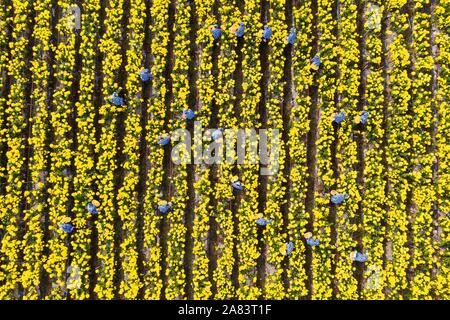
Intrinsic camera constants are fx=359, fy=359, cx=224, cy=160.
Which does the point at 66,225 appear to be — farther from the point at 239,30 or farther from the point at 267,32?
the point at 267,32

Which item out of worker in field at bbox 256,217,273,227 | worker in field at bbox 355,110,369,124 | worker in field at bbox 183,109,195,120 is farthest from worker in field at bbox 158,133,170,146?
worker in field at bbox 355,110,369,124

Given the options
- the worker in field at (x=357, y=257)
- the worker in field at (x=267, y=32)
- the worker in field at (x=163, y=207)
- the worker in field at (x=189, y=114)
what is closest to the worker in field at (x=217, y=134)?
the worker in field at (x=189, y=114)

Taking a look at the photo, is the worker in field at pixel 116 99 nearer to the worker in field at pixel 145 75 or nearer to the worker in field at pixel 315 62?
the worker in field at pixel 145 75

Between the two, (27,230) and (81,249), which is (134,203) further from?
(27,230)

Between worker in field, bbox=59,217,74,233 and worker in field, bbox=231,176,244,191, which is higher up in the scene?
worker in field, bbox=231,176,244,191

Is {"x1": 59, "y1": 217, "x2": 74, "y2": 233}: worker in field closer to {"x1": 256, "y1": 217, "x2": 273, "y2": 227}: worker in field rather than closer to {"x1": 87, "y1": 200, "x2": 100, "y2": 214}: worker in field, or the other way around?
{"x1": 87, "y1": 200, "x2": 100, "y2": 214}: worker in field

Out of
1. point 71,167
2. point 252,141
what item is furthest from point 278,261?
point 71,167
